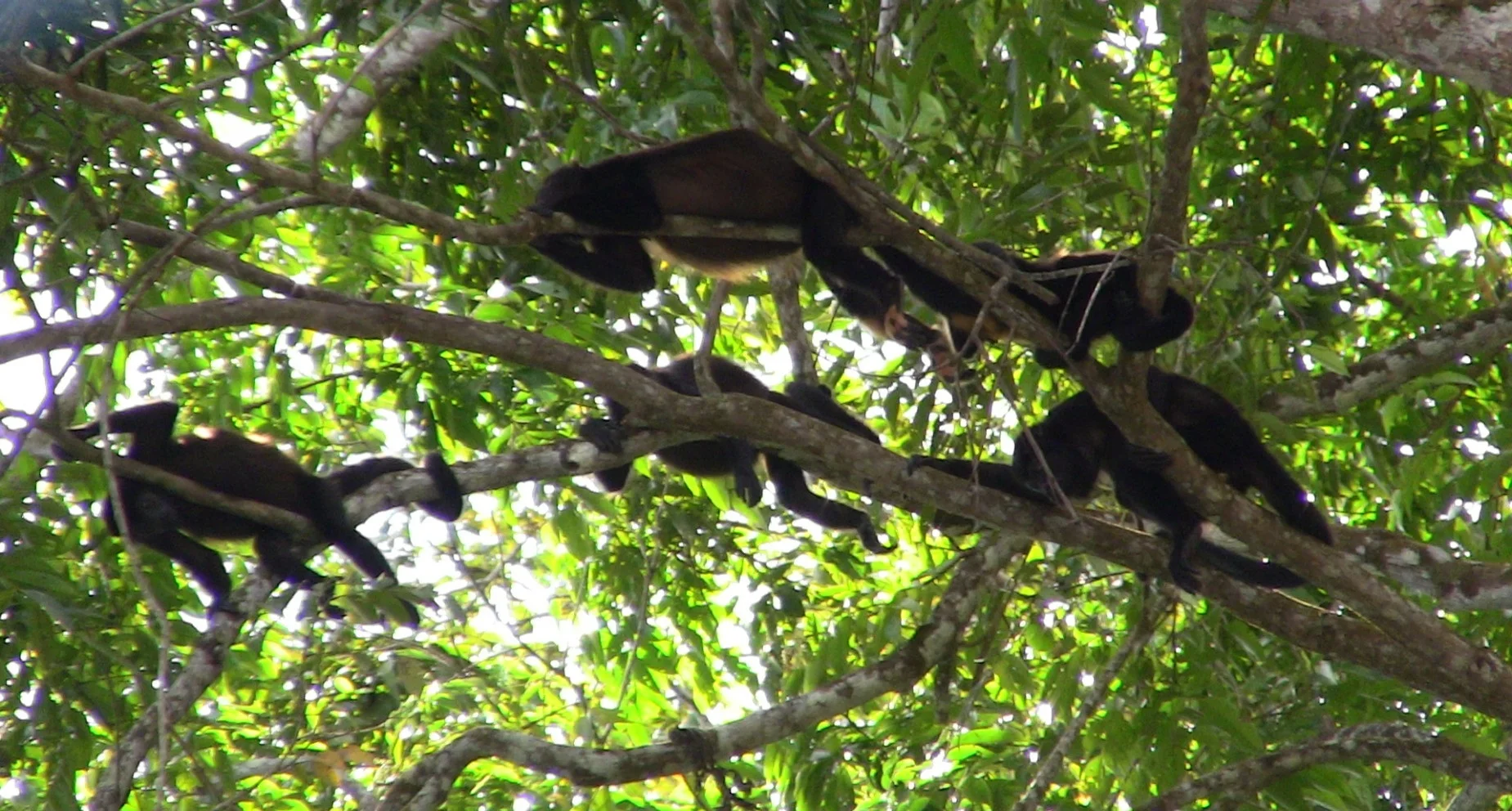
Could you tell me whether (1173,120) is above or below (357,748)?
above

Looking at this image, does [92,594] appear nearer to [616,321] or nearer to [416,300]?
[416,300]

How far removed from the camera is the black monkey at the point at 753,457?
5121mm

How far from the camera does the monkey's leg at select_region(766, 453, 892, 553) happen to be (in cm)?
547

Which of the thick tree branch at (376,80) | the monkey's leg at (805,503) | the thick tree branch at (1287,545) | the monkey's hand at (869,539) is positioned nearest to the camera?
the thick tree branch at (1287,545)

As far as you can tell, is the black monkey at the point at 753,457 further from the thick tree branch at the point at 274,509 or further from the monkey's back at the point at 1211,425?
the monkey's back at the point at 1211,425

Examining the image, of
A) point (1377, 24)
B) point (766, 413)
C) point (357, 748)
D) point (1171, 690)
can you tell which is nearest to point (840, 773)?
point (1171, 690)

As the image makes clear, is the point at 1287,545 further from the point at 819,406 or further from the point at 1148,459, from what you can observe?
the point at 819,406

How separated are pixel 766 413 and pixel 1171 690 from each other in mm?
1479

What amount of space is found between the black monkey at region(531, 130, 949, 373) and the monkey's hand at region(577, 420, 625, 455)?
55 cm

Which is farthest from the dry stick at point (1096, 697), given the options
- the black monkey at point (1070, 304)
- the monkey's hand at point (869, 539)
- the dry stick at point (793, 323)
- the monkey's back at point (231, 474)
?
the monkey's back at point (231, 474)

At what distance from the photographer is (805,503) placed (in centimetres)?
550

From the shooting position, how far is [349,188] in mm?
2746

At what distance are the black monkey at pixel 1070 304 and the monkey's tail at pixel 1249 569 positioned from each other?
768 mm

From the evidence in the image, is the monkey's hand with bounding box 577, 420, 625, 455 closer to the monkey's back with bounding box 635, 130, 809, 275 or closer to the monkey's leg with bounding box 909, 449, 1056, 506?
the monkey's back with bounding box 635, 130, 809, 275
